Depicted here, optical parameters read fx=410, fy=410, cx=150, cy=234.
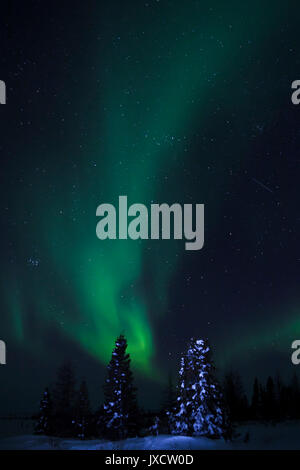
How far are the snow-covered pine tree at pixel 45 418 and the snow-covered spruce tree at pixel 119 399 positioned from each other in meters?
12.5

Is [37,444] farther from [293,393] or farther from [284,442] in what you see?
[293,393]

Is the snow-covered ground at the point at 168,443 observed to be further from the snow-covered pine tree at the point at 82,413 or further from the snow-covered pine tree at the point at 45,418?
the snow-covered pine tree at the point at 45,418

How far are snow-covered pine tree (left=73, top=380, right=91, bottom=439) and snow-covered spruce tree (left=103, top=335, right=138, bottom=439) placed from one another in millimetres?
7637

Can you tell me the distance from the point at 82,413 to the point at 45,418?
380 cm

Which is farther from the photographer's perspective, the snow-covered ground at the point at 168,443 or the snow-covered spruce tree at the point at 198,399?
the snow-covered spruce tree at the point at 198,399

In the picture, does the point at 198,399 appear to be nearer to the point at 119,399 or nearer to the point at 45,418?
the point at 119,399

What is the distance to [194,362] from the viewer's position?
27469 millimetres

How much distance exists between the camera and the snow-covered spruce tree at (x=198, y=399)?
84.7 feet

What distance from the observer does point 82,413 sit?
43406 mm

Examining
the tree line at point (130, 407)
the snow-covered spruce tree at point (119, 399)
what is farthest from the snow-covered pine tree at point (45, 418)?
the snow-covered spruce tree at point (119, 399)

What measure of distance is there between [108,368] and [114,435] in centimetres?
493

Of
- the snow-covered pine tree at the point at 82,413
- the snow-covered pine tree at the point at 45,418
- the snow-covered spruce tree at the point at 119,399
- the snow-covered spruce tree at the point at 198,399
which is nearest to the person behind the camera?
the snow-covered spruce tree at the point at 198,399

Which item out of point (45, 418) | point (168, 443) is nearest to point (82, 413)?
point (45, 418)
